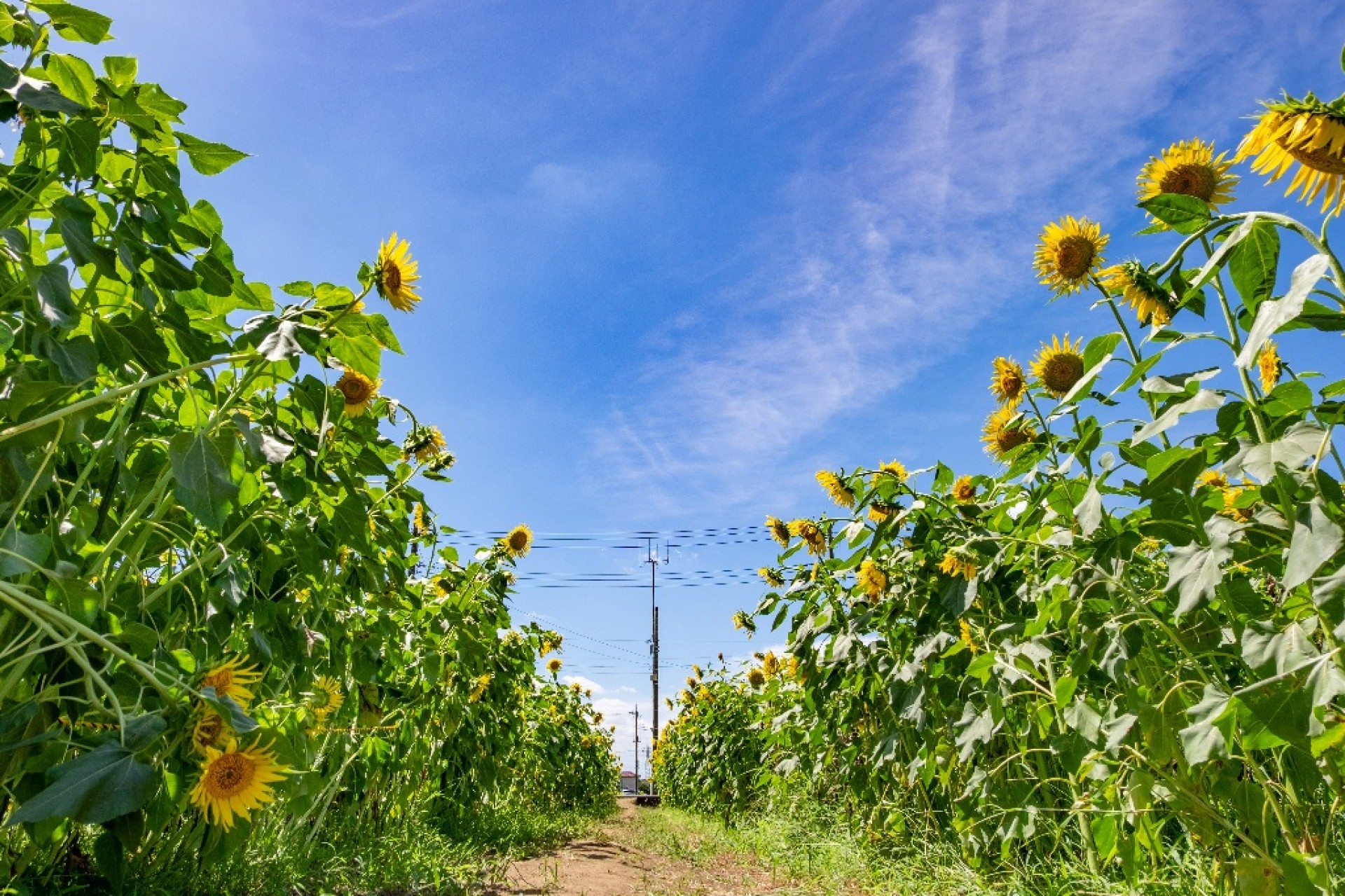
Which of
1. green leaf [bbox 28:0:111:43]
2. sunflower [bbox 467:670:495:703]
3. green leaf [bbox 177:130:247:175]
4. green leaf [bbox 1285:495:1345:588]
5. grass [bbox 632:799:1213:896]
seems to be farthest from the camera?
sunflower [bbox 467:670:495:703]

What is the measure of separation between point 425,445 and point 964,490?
1.92m

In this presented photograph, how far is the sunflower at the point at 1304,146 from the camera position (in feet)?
3.75

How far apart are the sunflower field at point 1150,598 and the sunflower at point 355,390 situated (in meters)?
1.37

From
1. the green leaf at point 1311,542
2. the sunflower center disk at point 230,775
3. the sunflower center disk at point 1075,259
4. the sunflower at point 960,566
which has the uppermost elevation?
the sunflower center disk at point 1075,259

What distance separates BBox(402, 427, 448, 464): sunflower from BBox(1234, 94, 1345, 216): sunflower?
241 centimetres

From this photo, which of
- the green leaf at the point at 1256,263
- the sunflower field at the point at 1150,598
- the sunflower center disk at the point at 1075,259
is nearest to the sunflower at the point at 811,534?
the sunflower field at the point at 1150,598

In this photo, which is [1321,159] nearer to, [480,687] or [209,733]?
[209,733]

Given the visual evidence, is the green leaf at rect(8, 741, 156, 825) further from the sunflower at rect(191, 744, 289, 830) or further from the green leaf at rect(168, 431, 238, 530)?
the green leaf at rect(168, 431, 238, 530)

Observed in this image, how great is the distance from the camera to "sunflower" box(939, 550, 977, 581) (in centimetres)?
268

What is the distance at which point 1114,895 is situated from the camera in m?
2.28

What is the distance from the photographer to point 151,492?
4.85ft

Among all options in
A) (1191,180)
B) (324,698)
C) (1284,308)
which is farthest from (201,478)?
(1191,180)

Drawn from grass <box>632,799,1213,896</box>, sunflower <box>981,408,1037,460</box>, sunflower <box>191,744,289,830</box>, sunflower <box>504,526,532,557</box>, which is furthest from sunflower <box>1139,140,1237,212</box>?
sunflower <box>504,526,532,557</box>

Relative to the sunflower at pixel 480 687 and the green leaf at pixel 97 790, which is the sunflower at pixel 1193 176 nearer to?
the green leaf at pixel 97 790
